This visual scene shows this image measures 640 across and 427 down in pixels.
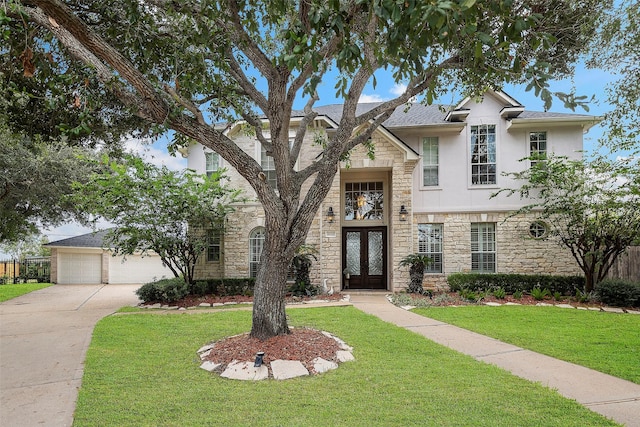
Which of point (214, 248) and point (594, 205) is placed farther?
point (214, 248)

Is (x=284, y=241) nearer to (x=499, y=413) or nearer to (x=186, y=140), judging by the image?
(x=186, y=140)

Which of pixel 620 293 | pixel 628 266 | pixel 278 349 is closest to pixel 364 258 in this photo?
pixel 620 293

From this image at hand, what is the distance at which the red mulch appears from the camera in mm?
5176

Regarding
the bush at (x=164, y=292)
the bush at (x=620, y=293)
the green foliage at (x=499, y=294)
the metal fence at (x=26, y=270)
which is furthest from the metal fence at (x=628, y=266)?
the metal fence at (x=26, y=270)

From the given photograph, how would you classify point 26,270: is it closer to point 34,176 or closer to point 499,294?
point 34,176

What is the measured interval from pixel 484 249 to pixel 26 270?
2546cm

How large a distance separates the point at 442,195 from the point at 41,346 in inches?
476

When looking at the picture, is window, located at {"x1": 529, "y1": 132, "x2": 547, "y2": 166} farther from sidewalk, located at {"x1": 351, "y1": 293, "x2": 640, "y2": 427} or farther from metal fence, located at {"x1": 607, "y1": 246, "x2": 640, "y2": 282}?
sidewalk, located at {"x1": 351, "y1": 293, "x2": 640, "y2": 427}

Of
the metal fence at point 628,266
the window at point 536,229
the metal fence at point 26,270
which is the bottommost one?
the metal fence at point 26,270

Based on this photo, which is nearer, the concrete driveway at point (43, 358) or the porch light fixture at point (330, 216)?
the concrete driveway at point (43, 358)

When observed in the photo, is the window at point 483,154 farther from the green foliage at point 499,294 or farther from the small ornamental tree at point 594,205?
the green foliage at point 499,294

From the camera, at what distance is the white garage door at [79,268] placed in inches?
822

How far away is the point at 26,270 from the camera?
22.8 metres

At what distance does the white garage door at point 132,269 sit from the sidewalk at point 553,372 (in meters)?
19.1
